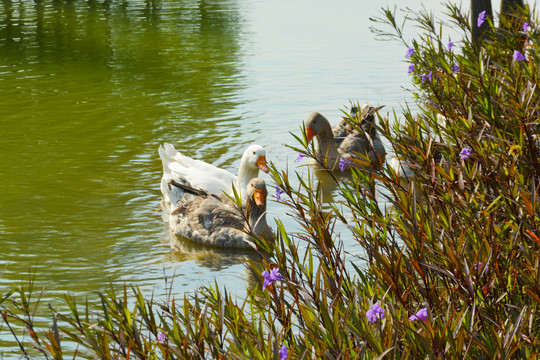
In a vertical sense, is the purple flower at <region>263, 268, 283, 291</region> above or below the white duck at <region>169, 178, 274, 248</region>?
above

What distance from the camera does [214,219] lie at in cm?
878

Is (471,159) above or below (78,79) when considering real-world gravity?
above

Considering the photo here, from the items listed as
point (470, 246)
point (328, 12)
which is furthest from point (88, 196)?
point (328, 12)

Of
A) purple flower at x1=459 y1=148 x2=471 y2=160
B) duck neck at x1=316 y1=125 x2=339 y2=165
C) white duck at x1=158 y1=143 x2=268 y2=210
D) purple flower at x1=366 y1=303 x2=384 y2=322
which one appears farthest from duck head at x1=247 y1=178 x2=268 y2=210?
purple flower at x1=366 y1=303 x2=384 y2=322

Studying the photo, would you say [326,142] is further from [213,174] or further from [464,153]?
[464,153]

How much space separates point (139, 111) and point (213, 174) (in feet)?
19.9

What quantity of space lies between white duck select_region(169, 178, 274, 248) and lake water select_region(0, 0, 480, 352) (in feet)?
0.59

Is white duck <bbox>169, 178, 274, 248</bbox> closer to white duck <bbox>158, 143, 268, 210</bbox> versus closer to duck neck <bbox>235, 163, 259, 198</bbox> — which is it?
white duck <bbox>158, 143, 268, 210</bbox>

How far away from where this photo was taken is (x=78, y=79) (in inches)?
743

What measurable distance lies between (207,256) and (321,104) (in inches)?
288

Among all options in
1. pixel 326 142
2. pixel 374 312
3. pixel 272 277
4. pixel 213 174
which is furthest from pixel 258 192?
pixel 374 312

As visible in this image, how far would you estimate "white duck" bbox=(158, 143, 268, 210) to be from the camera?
9.48m

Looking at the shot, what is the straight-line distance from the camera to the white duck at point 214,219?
8656mm

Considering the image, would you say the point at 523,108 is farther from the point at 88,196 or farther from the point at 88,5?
the point at 88,5
